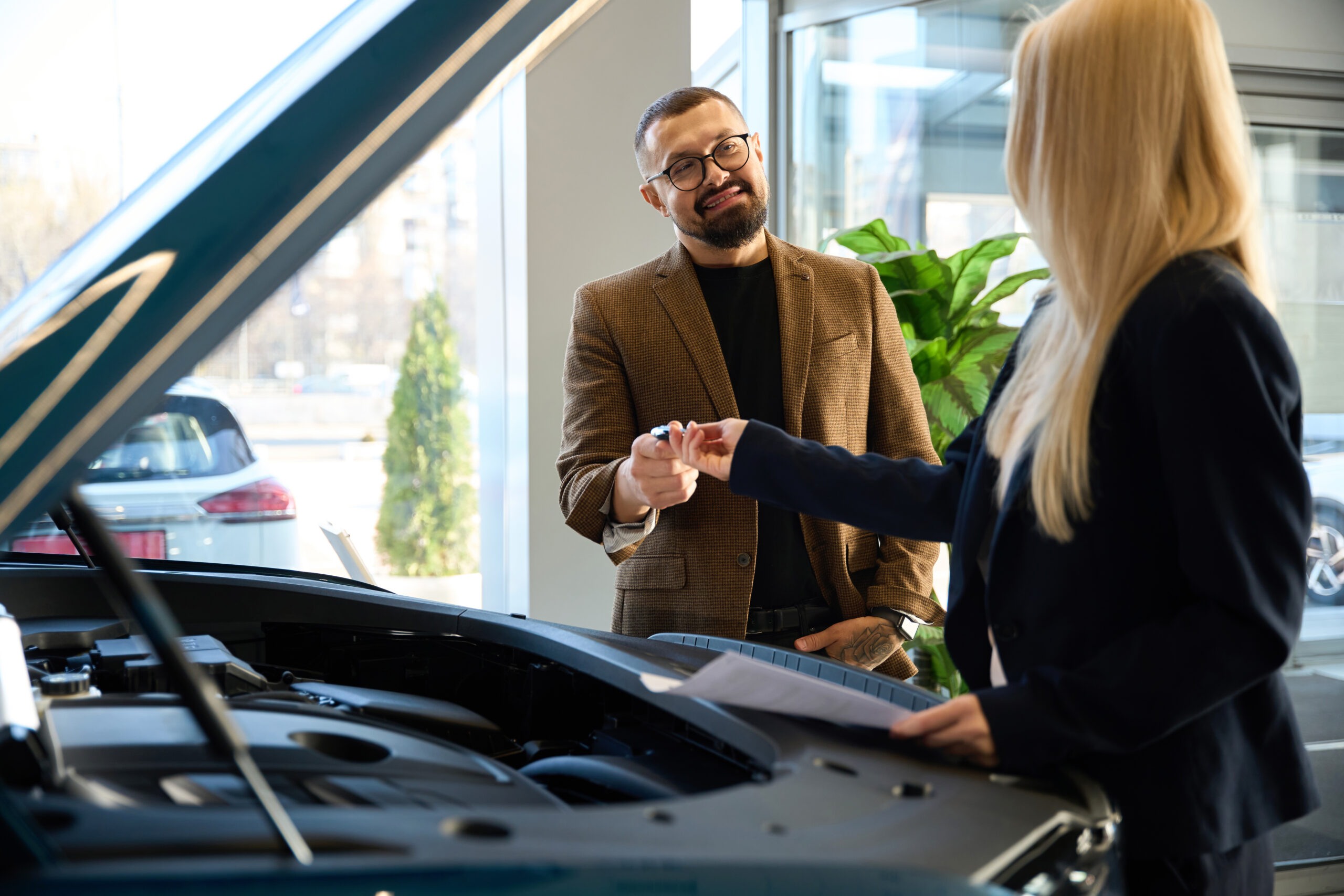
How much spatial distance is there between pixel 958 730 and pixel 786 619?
1.02 metres

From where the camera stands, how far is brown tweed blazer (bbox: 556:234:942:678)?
6.11ft

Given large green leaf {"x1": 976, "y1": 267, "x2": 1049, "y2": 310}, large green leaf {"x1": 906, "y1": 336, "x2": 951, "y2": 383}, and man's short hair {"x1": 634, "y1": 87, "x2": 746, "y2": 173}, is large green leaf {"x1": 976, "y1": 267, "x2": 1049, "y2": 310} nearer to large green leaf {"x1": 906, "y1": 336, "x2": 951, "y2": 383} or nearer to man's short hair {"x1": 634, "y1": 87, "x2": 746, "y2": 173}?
large green leaf {"x1": 906, "y1": 336, "x2": 951, "y2": 383}

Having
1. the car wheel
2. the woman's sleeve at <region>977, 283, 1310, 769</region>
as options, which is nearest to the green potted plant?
the car wheel

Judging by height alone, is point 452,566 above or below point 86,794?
below

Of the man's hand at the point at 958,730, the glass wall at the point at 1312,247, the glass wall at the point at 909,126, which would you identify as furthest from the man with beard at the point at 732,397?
the glass wall at the point at 1312,247

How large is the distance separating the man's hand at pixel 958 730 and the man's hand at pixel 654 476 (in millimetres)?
690

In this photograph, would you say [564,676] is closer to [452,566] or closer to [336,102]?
[336,102]

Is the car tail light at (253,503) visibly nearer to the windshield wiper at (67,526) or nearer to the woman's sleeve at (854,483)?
the windshield wiper at (67,526)

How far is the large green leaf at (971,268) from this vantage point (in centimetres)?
292

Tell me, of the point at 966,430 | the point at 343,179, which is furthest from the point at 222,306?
the point at 966,430

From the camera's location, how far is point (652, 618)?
194 cm

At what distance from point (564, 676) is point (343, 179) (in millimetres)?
722

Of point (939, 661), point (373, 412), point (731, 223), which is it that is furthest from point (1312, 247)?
point (373, 412)

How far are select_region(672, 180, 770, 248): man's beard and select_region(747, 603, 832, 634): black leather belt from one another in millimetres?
714
